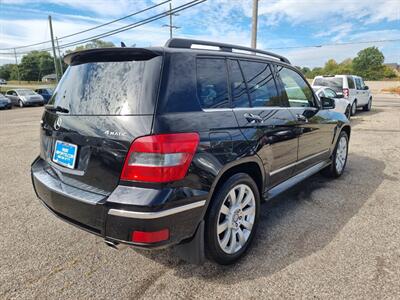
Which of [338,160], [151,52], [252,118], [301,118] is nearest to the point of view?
[151,52]

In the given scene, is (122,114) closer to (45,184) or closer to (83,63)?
(83,63)

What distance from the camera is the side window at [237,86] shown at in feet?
8.56

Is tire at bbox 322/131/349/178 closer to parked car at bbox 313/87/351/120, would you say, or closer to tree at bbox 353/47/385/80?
parked car at bbox 313/87/351/120

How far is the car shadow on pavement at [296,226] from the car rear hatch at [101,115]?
1045 millimetres

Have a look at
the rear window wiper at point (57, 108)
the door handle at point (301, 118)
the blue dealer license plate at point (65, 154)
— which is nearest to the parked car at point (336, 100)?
the door handle at point (301, 118)

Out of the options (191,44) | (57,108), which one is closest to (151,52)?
(191,44)

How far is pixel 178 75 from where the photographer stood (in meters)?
2.13

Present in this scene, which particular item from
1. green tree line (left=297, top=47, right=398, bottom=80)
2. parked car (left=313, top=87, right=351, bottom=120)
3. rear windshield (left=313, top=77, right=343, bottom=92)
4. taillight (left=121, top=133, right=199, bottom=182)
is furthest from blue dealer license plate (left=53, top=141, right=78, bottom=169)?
green tree line (left=297, top=47, right=398, bottom=80)

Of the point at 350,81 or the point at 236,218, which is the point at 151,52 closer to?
the point at 236,218

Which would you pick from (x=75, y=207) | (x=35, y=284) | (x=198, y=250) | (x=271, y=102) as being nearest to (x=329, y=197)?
(x=271, y=102)

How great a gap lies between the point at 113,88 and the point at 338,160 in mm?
4005

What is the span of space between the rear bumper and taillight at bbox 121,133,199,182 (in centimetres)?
9

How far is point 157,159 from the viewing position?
1905 millimetres

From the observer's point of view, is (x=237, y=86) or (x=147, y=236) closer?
(x=147, y=236)
